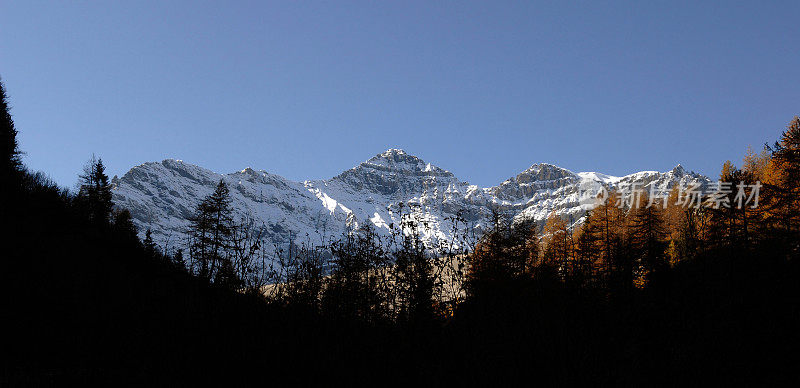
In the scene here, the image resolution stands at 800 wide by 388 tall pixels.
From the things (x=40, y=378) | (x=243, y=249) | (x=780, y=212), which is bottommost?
(x=40, y=378)

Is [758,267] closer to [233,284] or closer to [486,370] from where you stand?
[486,370]

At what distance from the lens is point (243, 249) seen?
6688 mm

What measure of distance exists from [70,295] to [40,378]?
2.53 metres

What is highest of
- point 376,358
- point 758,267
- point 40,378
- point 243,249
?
point 758,267

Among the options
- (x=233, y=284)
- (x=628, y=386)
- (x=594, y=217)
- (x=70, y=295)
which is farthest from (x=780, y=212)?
(x=70, y=295)

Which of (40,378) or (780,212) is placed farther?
(780,212)

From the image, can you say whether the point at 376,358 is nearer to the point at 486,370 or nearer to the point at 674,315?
the point at 486,370

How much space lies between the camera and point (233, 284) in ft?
20.1

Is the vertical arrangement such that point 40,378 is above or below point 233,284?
below

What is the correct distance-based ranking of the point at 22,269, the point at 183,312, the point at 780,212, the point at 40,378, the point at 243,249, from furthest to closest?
the point at 780,212, the point at 243,249, the point at 22,269, the point at 183,312, the point at 40,378

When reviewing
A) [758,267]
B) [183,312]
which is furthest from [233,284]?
[758,267]

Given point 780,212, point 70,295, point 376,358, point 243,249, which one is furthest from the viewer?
point 780,212

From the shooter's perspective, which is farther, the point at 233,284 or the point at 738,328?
the point at 233,284

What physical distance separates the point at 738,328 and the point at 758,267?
6981mm
